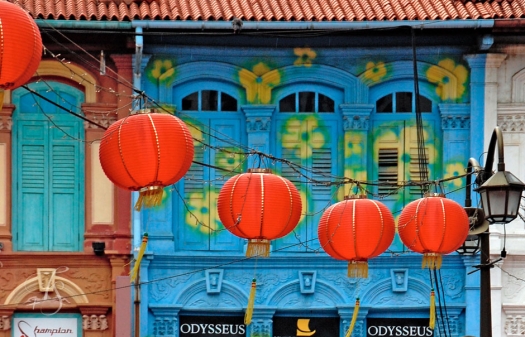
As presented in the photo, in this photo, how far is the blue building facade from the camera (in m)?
21.5

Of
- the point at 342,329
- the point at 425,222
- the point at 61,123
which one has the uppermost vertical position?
the point at 61,123

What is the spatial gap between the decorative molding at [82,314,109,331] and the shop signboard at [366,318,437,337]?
131 inches

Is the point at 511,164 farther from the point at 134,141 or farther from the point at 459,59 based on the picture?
the point at 134,141

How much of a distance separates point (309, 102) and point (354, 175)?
1112 millimetres

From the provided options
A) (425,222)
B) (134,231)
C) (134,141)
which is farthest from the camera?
(134,231)

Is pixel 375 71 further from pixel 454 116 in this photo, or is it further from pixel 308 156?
pixel 308 156

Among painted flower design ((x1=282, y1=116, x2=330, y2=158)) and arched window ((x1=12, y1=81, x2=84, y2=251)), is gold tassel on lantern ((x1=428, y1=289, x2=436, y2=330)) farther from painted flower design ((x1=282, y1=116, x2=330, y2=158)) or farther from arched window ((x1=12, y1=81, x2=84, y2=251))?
arched window ((x1=12, y1=81, x2=84, y2=251))

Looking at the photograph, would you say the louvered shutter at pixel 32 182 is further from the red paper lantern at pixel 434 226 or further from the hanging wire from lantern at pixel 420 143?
the red paper lantern at pixel 434 226

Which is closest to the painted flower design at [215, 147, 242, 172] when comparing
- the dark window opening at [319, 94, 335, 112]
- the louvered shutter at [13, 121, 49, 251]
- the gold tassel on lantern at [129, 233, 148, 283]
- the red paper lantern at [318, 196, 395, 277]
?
the dark window opening at [319, 94, 335, 112]

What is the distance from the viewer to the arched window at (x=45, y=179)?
21.4m

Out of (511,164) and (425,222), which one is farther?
(511,164)

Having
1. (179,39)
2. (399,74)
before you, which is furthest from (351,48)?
(179,39)

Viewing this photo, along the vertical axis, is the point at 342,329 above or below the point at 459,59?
below

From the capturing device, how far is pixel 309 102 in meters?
21.9
